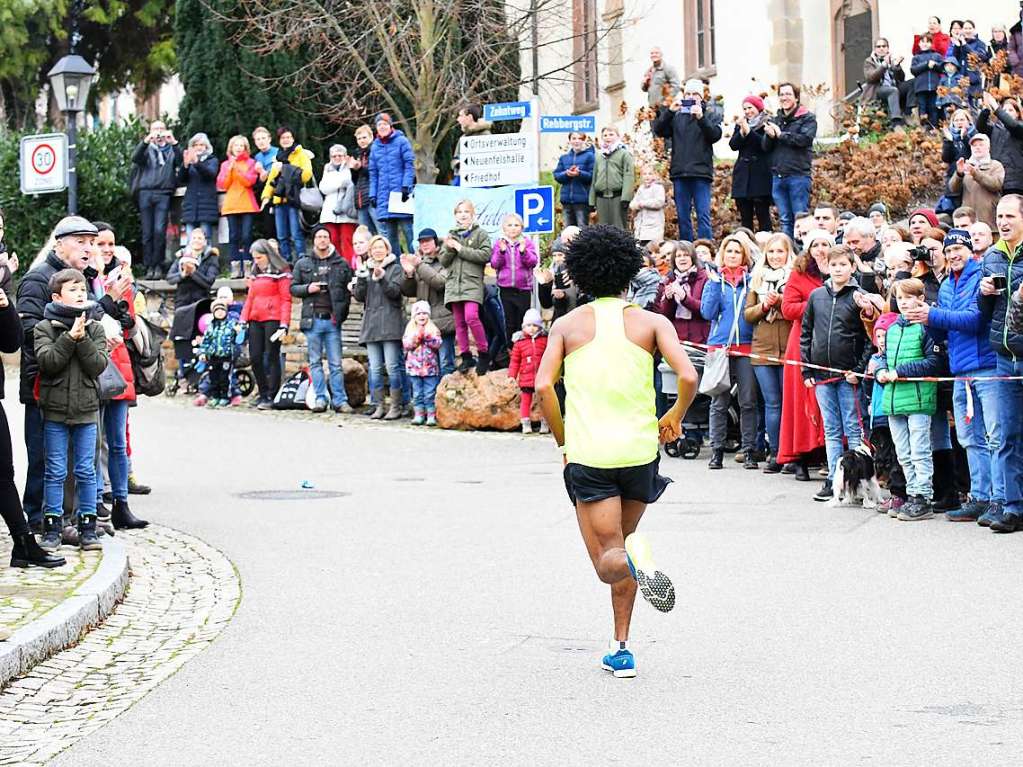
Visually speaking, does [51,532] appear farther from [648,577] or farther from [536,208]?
[536,208]

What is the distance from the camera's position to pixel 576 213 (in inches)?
910

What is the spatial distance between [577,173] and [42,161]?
775 centimetres

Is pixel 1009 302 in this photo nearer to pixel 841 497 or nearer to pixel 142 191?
pixel 841 497

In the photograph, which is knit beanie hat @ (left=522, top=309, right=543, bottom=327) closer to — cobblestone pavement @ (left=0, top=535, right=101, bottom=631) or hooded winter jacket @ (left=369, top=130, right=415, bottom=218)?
hooded winter jacket @ (left=369, top=130, right=415, bottom=218)

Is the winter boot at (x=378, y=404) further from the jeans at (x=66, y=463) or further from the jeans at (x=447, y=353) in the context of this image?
the jeans at (x=66, y=463)

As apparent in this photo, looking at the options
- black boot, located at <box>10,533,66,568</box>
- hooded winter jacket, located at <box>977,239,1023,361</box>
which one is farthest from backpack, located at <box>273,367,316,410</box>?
black boot, located at <box>10,533,66,568</box>

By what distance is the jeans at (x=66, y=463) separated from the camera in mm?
10992

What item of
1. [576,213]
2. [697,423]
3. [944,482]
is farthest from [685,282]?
[576,213]

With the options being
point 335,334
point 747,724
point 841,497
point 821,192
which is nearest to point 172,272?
point 335,334

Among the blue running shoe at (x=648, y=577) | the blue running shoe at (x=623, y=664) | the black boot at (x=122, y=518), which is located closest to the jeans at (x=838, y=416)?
the black boot at (x=122, y=518)

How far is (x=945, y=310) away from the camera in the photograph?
1254cm

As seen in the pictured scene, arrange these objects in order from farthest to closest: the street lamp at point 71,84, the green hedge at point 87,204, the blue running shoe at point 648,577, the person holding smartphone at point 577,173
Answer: the green hedge at point 87,204
the street lamp at point 71,84
the person holding smartphone at point 577,173
the blue running shoe at point 648,577

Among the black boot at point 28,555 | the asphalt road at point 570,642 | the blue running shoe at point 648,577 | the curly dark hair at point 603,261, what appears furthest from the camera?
the black boot at point 28,555

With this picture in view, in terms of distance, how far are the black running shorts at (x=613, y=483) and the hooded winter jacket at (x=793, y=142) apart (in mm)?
13225
